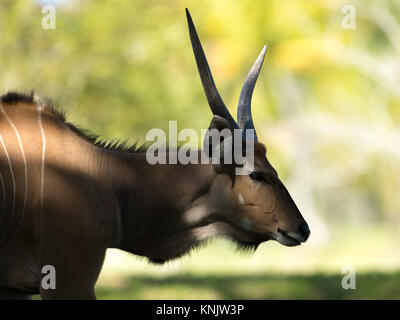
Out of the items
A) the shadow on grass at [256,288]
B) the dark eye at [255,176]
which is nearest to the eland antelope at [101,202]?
the dark eye at [255,176]

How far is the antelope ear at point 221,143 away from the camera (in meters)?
3.91

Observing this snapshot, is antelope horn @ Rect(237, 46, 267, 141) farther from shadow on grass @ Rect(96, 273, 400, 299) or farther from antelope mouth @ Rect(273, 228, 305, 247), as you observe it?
shadow on grass @ Rect(96, 273, 400, 299)

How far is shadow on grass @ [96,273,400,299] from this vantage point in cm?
820

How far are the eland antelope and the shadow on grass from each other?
13.7 ft

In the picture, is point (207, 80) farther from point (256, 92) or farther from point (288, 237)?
point (256, 92)

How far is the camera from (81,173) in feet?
12.4

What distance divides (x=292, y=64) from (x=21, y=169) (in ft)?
67.9

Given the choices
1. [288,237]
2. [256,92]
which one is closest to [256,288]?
[288,237]

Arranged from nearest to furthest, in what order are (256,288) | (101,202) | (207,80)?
(101,202)
(207,80)
(256,288)

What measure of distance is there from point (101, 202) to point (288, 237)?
3.56 feet

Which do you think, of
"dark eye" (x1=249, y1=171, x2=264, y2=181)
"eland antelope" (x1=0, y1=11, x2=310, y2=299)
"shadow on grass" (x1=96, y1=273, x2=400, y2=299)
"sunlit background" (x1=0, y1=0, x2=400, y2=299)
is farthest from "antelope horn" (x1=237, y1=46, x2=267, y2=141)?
"shadow on grass" (x1=96, y1=273, x2=400, y2=299)

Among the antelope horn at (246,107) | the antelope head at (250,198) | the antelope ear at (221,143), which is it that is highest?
the antelope horn at (246,107)

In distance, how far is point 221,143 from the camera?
3965 millimetres

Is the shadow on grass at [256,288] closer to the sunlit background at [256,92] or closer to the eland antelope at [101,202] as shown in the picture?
the sunlit background at [256,92]
